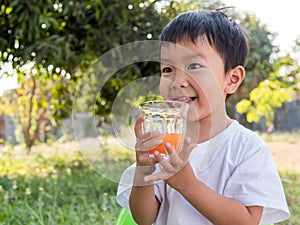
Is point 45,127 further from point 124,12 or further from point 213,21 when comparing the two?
point 213,21

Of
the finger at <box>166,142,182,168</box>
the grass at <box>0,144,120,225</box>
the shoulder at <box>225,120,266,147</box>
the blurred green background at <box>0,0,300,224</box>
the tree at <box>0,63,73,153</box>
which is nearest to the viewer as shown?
the finger at <box>166,142,182,168</box>

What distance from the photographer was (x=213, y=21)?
1.27m

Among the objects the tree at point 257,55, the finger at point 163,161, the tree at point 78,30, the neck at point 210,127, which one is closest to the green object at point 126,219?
the neck at point 210,127

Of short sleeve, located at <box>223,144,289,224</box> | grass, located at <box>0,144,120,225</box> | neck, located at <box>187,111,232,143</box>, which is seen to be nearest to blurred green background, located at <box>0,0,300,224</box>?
grass, located at <box>0,144,120,225</box>

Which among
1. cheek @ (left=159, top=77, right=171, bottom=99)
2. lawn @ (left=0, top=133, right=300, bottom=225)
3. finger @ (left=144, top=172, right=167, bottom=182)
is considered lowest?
lawn @ (left=0, top=133, right=300, bottom=225)

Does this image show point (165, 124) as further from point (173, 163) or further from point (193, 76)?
point (193, 76)

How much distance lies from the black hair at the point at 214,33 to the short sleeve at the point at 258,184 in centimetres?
22

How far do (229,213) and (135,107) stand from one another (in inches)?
12.3

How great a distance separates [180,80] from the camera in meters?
1.16

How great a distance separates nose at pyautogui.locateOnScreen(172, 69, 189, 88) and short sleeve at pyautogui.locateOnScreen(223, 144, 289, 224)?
238 millimetres

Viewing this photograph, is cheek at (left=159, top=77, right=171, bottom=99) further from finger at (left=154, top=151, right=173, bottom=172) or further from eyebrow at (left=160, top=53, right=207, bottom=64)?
finger at (left=154, top=151, right=173, bottom=172)

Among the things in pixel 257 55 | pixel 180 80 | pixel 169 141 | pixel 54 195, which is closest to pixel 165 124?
pixel 169 141

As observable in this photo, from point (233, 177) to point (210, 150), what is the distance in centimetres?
8

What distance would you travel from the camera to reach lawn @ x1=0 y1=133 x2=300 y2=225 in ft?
8.55
